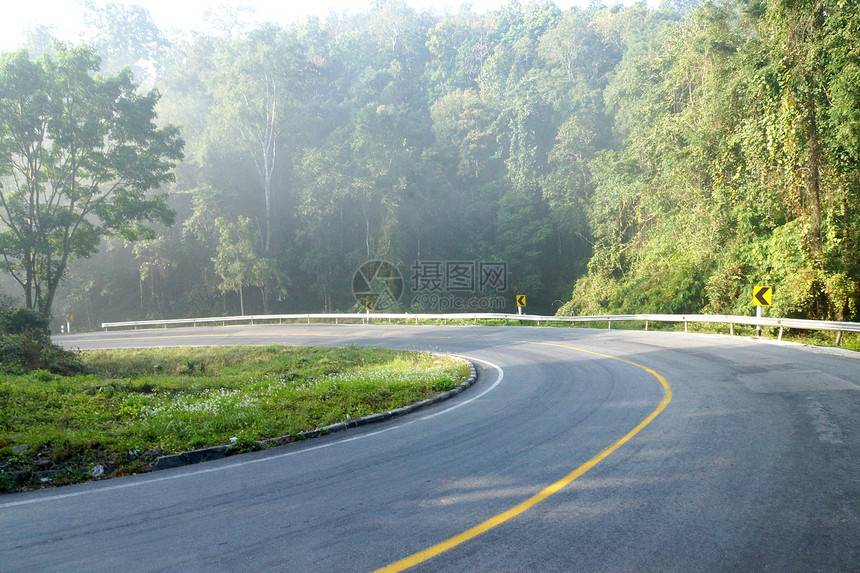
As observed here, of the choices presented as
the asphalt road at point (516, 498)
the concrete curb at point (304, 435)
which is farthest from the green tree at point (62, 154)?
the asphalt road at point (516, 498)

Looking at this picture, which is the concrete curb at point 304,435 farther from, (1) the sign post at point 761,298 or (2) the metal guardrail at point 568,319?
(1) the sign post at point 761,298

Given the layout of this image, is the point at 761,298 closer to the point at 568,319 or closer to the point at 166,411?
the point at 568,319

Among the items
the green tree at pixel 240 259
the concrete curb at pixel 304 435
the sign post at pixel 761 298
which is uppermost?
the green tree at pixel 240 259

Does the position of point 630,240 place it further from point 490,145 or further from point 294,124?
point 294,124

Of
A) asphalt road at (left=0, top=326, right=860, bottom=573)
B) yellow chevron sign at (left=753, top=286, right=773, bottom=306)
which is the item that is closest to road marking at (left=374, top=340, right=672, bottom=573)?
asphalt road at (left=0, top=326, right=860, bottom=573)

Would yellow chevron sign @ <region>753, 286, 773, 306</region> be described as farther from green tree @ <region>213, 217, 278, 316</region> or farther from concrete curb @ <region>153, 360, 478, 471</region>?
green tree @ <region>213, 217, 278, 316</region>

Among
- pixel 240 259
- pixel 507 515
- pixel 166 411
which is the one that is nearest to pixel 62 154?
pixel 240 259

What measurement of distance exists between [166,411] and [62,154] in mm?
26409

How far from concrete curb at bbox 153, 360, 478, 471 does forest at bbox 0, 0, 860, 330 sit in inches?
553

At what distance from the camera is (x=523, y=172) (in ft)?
156

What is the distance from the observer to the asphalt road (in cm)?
397

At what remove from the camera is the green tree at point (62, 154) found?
2512 centimetres

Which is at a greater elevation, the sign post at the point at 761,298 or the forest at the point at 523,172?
the forest at the point at 523,172

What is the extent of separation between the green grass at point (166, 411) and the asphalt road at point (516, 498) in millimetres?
794
